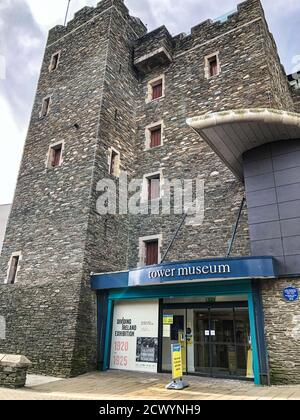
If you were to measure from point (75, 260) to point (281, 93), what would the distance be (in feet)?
33.0

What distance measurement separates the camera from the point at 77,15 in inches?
655

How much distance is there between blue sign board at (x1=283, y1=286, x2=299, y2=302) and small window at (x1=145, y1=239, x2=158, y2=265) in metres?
5.44

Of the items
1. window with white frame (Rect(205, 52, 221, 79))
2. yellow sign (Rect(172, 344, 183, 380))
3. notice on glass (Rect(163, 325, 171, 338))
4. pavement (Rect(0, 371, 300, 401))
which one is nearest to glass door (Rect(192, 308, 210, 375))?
pavement (Rect(0, 371, 300, 401))

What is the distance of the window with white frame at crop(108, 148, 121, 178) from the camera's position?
12748 millimetres

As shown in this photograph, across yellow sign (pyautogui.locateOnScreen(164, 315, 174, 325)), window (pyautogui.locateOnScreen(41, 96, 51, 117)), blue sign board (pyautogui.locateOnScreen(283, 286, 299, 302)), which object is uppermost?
window (pyautogui.locateOnScreen(41, 96, 51, 117))

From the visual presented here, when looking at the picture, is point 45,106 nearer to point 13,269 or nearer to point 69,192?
point 69,192

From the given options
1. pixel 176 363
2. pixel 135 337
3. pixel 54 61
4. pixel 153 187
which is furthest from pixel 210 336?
pixel 54 61

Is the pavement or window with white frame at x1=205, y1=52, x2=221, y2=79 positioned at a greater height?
window with white frame at x1=205, y1=52, x2=221, y2=79

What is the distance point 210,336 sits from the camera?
8727 millimetres

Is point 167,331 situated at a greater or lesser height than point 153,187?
lesser

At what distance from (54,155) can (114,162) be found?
280 centimetres

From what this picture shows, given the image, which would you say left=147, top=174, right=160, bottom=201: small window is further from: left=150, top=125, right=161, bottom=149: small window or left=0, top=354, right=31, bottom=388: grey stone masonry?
left=0, top=354, right=31, bottom=388: grey stone masonry
